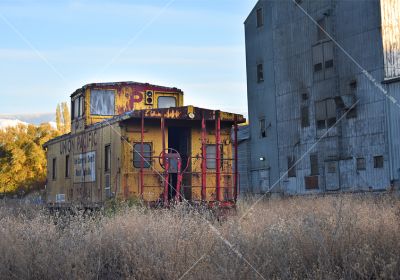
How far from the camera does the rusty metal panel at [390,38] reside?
23734mm

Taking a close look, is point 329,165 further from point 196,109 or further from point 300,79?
point 196,109

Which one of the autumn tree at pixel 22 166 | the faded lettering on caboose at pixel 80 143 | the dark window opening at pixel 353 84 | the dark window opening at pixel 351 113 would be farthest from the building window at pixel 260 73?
the faded lettering on caboose at pixel 80 143

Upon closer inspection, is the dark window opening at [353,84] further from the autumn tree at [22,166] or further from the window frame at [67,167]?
the autumn tree at [22,166]

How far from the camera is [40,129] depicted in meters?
40.7

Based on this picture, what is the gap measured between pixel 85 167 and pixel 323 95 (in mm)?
15648

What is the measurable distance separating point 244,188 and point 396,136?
12.3 metres

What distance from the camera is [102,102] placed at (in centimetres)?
1582

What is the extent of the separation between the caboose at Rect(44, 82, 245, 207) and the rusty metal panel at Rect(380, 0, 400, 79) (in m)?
12.4

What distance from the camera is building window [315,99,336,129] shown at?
2638cm

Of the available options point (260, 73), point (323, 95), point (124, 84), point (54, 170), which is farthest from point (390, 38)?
point (54, 170)

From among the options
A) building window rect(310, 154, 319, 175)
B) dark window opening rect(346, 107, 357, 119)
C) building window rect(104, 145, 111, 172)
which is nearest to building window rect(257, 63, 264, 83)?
building window rect(310, 154, 319, 175)

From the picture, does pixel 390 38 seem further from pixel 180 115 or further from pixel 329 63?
pixel 180 115

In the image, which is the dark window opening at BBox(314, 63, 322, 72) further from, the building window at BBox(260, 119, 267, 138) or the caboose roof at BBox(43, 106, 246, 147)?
the caboose roof at BBox(43, 106, 246, 147)

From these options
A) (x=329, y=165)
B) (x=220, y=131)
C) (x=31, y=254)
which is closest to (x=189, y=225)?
(x=31, y=254)
